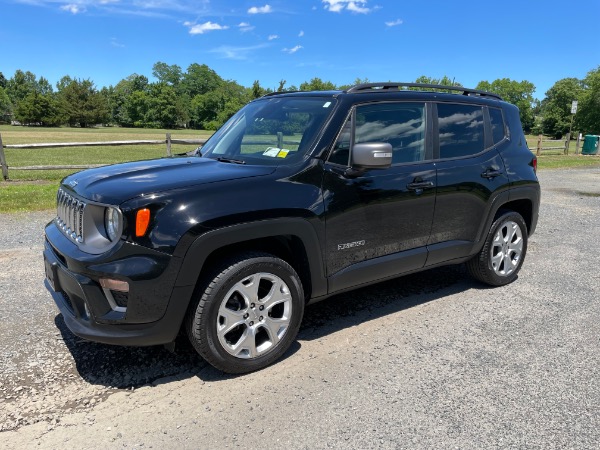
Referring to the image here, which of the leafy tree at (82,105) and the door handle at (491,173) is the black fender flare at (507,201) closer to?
the door handle at (491,173)

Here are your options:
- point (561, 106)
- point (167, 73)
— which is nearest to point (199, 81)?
point (167, 73)

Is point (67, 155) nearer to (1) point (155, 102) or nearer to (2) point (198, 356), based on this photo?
(2) point (198, 356)

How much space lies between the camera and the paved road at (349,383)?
8.39 feet

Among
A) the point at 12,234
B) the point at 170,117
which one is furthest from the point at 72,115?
the point at 12,234

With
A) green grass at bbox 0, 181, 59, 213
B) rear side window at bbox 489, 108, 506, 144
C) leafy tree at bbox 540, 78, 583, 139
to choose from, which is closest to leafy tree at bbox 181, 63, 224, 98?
leafy tree at bbox 540, 78, 583, 139

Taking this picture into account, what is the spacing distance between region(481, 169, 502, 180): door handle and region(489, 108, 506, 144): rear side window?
341 mm

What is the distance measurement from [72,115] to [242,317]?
116m

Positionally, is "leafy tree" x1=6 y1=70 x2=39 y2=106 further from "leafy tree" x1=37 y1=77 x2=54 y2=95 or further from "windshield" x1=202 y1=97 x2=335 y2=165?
"windshield" x1=202 y1=97 x2=335 y2=165

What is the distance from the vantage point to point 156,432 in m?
2.56

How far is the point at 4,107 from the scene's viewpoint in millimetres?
109562

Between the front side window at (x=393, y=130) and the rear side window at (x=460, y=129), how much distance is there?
26 centimetres

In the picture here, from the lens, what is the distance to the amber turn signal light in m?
2.67

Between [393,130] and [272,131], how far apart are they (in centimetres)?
99

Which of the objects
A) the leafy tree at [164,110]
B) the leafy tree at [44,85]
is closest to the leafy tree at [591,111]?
the leafy tree at [164,110]
